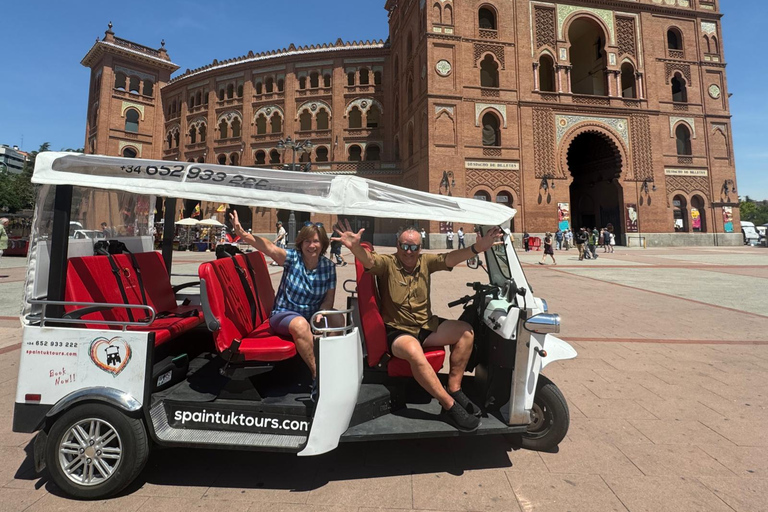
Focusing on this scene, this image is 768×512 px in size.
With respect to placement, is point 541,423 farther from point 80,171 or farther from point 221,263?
point 80,171

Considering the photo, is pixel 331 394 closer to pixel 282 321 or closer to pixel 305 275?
pixel 282 321

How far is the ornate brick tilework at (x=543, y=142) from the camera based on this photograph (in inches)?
1109

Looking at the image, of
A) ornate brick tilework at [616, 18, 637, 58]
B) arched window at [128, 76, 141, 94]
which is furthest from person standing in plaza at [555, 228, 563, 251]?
arched window at [128, 76, 141, 94]

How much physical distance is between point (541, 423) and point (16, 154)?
164m

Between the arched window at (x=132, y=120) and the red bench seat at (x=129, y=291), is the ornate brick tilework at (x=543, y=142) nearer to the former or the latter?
the red bench seat at (x=129, y=291)

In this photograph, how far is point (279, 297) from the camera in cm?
319

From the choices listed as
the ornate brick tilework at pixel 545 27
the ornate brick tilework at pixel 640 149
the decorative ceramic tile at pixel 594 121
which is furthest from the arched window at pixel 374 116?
the ornate brick tilework at pixel 640 149

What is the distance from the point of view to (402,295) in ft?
9.85

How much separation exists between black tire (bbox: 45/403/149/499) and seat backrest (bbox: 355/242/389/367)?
1.55m

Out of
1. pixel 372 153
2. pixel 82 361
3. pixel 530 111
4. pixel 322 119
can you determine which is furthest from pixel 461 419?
pixel 322 119

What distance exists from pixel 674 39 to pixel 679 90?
13.8ft

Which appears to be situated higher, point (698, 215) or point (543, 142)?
point (543, 142)

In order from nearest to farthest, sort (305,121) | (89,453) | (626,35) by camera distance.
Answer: (89,453) → (626,35) → (305,121)

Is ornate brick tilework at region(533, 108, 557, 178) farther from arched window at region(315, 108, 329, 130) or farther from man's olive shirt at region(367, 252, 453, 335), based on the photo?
man's olive shirt at region(367, 252, 453, 335)
